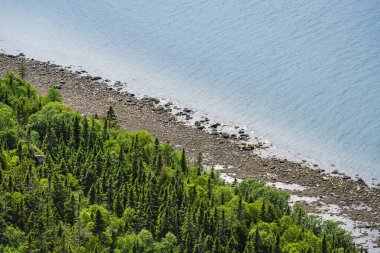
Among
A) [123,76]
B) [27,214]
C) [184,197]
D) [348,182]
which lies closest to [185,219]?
[184,197]

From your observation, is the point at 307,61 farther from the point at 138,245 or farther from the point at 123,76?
the point at 138,245

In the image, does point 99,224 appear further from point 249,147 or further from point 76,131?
point 249,147

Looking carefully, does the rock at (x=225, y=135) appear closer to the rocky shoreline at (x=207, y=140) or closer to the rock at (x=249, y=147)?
the rocky shoreline at (x=207, y=140)

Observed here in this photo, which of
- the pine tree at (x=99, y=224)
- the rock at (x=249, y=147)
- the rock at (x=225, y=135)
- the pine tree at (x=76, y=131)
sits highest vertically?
the rock at (x=225, y=135)

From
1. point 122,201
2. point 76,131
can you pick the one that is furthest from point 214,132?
point 122,201

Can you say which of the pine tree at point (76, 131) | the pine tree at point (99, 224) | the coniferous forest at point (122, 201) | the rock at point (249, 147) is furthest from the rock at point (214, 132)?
the pine tree at point (99, 224)

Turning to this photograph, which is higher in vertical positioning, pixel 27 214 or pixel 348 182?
pixel 348 182
